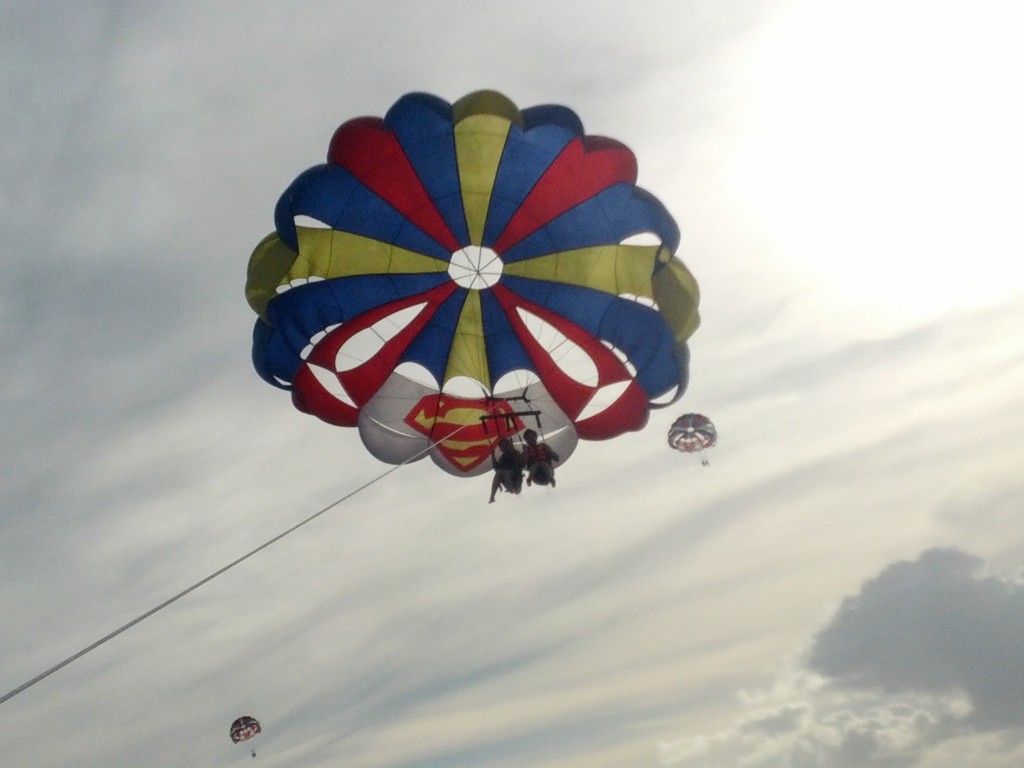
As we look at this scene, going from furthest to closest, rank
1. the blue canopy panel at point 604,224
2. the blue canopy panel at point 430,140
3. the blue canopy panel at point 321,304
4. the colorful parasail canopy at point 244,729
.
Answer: the colorful parasail canopy at point 244,729 → the blue canopy panel at point 321,304 → the blue canopy panel at point 604,224 → the blue canopy panel at point 430,140

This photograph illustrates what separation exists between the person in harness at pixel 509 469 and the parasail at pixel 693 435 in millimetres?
2396

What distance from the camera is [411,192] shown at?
40.9 ft

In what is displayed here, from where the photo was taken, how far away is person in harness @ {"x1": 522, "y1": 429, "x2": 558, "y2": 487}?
12.3 m

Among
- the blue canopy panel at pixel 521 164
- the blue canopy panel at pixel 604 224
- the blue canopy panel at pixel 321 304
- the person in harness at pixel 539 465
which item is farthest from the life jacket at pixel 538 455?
the blue canopy panel at pixel 521 164

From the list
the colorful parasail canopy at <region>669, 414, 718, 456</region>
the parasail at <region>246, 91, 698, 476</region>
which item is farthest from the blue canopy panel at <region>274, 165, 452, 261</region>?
the colorful parasail canopy at <region>669, 414, 718, 456</region>

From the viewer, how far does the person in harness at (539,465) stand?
484 inches

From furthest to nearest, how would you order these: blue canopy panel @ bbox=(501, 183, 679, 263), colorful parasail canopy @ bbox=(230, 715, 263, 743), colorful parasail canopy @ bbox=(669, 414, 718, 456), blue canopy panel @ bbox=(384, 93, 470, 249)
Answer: colorful parasail canopy @ bbox=(230, 715, 263, 743) < colorful parasail canopy @ bbox=(669, 414, 718, 456) < blue canopy panel @ bbox=(501, 183, 679, 263) < blue canopy panel @ bbox=(384, 93, 470, 249)

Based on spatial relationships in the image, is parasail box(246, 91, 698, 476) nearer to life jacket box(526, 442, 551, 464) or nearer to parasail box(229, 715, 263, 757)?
life jacket box(526, 442, 551, 464)

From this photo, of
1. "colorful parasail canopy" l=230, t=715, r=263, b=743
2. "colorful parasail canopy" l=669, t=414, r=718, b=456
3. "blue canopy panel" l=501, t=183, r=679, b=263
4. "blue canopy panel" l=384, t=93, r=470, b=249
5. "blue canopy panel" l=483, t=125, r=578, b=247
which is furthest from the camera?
"colorful parasail canopy" l=230, t=715, r=263, b=743

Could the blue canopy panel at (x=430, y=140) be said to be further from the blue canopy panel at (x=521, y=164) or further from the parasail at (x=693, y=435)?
the parasail at (x=693, y=435)

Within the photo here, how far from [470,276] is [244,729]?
321 inches

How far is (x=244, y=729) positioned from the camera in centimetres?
1543

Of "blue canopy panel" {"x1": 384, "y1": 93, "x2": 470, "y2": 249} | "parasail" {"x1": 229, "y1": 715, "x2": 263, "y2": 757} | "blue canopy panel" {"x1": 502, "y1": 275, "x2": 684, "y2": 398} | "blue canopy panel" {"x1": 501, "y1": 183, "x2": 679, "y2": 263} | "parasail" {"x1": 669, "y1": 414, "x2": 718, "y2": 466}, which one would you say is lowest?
"parasail" {"x1": 229, "y1": 715, "x2": 263, "y2": 757}

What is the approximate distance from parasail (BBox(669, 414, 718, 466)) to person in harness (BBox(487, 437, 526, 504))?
2.40 m
